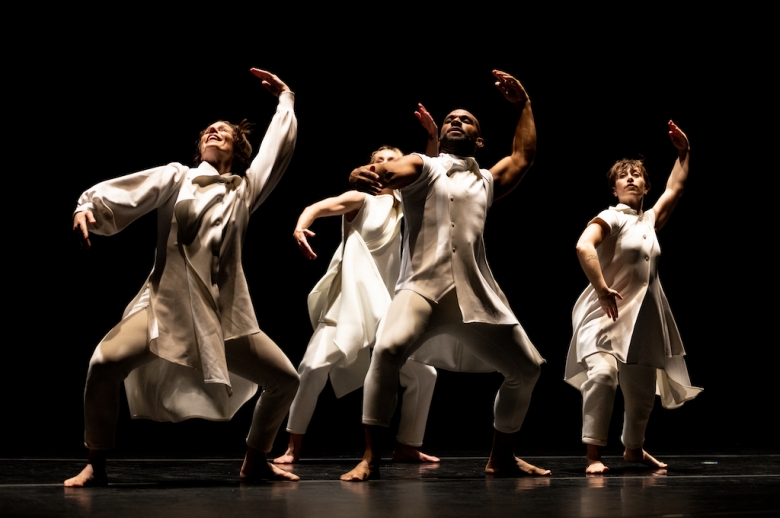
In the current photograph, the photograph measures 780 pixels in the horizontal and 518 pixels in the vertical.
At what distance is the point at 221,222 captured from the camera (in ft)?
10.8

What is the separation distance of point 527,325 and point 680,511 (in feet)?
12.7

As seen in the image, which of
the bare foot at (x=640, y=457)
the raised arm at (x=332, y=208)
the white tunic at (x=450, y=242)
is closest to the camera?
the white tunic at (x=450, y=242)

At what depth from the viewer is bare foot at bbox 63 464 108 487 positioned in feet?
9.92

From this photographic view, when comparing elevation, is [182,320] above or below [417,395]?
above

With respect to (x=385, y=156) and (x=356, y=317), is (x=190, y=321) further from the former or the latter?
(x=385, y=156)

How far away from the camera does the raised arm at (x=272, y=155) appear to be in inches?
136

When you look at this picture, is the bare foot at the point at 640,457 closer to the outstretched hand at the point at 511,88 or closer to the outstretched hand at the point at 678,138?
the outstretched hand at the point at 678,138

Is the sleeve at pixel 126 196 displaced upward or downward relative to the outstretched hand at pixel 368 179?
downward

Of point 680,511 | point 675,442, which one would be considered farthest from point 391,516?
point 675,442

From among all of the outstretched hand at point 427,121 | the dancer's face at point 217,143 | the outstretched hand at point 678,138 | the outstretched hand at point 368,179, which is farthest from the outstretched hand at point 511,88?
the dancer's face at point 217,143

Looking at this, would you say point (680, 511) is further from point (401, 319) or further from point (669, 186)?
point (669, 186)

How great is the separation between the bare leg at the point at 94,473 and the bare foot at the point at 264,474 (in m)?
0.46

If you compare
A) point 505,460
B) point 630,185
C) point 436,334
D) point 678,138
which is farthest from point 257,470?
point 678,138

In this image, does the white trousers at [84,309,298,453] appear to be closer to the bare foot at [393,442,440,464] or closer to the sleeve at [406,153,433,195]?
the sleeve at [406,153,433,195]
